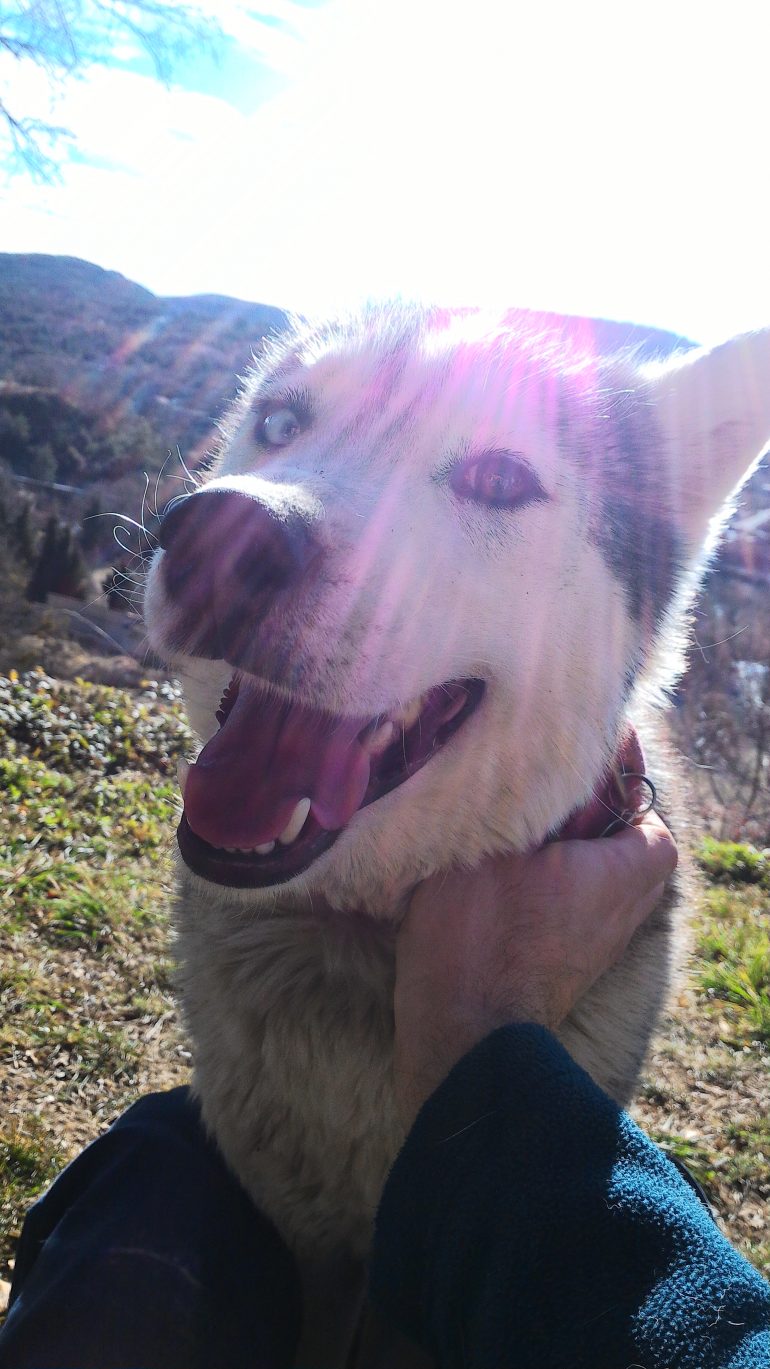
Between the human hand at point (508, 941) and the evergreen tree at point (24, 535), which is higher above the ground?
the human hand at point (508, 941)

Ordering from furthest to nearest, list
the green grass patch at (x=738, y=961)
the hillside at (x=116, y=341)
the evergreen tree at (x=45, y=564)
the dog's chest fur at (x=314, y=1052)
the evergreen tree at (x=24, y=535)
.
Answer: the evergreen tree at (x=24, y=535) < the evergreen tree at (x=45, y=564) < the hillside at (x=116, y=341) < the green grass patch at (x=738, y=961) < the dog's chest fur at (x=314, y=1052)

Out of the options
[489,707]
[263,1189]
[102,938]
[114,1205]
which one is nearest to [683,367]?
[489,707]

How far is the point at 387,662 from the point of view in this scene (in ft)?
5.36

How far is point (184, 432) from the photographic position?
539 inches

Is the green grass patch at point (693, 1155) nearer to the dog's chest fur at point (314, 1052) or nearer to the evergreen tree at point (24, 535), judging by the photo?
the dog's chest fur at point (314, 1052)

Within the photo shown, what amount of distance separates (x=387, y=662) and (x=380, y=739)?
21cm

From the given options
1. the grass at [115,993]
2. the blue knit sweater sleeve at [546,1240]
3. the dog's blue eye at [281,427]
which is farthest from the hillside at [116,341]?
the blue knit sweater sleeve at [546,1240]

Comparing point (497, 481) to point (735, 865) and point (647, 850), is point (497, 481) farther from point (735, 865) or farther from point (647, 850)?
point (735, 865)

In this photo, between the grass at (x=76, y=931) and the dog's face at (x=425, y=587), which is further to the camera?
the grass at (x=76, y=931)

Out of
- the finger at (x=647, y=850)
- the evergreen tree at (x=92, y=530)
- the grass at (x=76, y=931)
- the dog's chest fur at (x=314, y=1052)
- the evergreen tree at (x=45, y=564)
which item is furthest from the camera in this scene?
the evergreen tree at (x=92, y=530)

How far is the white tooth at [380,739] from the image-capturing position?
176 cm

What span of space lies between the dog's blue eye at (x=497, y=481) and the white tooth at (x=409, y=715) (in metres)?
0.51

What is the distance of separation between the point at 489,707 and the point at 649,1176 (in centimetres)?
97

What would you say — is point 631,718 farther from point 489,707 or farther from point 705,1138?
point 705,1138
